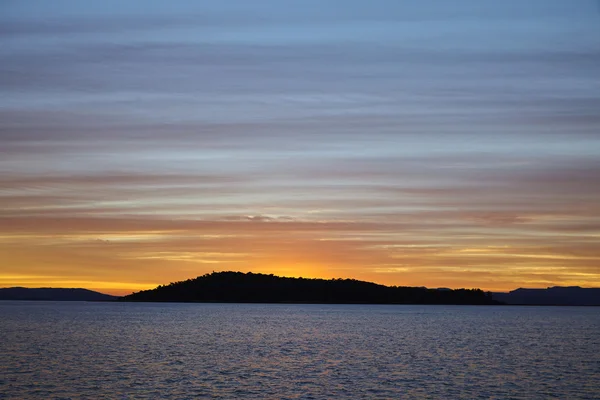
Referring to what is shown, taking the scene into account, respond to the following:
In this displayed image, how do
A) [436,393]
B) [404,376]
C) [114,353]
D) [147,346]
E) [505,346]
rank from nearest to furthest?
[436,393]
[404,376]
[114,353]
[147,346]
[505,346]

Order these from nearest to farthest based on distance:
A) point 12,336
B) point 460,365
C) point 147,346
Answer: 1. point 460,365
2. point 147,346
3. point 12,336

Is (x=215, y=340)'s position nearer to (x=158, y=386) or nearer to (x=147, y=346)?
(x=147, y=346)

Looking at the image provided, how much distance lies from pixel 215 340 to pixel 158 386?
179ft

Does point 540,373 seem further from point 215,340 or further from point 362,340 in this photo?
point 215,340

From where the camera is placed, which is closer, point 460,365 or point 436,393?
point 436,393

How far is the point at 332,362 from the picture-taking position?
78.6 m

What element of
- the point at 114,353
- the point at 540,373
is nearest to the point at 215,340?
the point at 114,353

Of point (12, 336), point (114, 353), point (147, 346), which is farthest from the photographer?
point (12, 336)

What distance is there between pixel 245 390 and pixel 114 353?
34.1 meters

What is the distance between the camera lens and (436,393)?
187 feet

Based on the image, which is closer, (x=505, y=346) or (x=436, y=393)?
(x=436, y=393)

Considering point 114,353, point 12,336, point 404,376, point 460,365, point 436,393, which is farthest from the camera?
point 12,336

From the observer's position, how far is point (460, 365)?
7750 cm

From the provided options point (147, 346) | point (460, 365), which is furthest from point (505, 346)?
point (147, 346)
